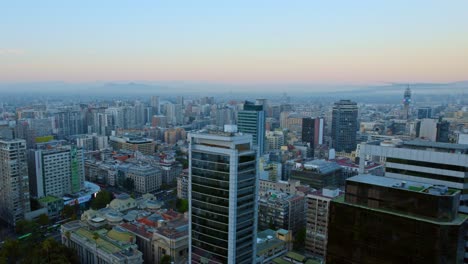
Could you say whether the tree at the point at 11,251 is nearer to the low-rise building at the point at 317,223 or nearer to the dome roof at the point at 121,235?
the dome roof at the point at 121,235

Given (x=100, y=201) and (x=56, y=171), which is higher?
(x=56, y=171)

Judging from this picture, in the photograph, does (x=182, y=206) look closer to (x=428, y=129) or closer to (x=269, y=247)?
(x=269, y=247)

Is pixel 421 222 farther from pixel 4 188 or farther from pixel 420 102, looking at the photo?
pixel 420 102

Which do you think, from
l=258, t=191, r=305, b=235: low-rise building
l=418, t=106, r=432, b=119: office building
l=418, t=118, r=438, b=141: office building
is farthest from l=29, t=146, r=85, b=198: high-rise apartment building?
l=418, t=106, r=432, b=119: office building

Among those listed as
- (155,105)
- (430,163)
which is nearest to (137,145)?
(430,163)

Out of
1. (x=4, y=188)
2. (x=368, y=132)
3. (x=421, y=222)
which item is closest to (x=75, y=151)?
(x=4, y=188)

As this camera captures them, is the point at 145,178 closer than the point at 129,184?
Yes

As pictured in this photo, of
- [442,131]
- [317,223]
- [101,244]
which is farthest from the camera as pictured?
[442,131]

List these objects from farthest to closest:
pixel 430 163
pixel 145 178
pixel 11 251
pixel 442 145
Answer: pixel 145 178, pixel 11 251, pixel 442 145, pixel 430 163

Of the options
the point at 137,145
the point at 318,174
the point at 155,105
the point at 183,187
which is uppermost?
the point at 155,105
